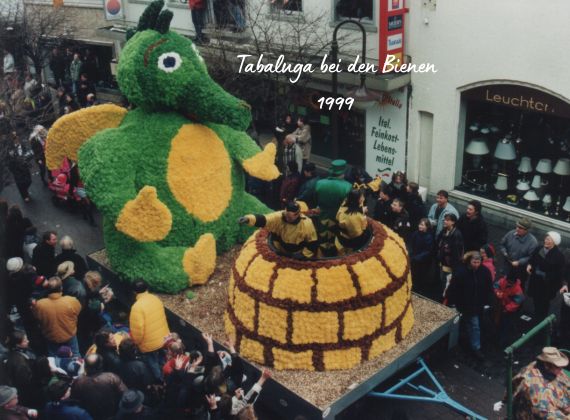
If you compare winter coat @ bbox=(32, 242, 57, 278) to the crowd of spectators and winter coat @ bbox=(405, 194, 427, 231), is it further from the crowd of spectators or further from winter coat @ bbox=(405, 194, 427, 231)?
winter coat @ bbox=(405, 194, 427, 231)

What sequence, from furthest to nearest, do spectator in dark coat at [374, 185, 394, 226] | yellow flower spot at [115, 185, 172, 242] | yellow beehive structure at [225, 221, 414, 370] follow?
spectator in dark coat at [374, 185, 394, 226]
yellow flower spot at [115, 185, 172, 242]
yellow beehive structure at [225, 221, 414, 370]

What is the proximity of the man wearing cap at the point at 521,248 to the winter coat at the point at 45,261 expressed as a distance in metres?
6.48

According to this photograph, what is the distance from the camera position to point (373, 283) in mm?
8031

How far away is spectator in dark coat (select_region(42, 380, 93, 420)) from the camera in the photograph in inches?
252

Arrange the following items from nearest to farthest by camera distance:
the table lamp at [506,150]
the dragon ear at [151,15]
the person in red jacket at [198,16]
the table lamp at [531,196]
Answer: the dragon ear at [151,15]
the table lamp at [531,196]
the table lamp at [506,150]
the person in red jacket at [198,16]

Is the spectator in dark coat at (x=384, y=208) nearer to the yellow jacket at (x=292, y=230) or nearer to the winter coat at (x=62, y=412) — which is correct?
the yellow jacket at (x=292, y=230)

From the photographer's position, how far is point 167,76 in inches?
372

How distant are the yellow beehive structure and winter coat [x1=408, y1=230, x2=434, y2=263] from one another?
1389 millimetres

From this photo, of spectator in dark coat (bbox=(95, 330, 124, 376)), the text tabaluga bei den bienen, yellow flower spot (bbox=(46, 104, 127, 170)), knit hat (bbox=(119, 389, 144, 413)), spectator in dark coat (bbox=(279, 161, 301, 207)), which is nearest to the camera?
knit hat (bbox=(119, 389, 144, 413))

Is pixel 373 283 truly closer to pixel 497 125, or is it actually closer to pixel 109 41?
pixel 497 125

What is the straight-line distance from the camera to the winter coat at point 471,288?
28.5ft

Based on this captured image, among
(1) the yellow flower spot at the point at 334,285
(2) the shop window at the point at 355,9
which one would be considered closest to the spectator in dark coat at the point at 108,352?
(1) the yellow flower spot at the point at 334,285

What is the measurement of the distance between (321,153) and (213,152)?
6.66 m

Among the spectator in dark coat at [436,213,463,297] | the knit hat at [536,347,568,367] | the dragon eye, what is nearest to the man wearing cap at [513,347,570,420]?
the knit hat at [536,347,568,367]
